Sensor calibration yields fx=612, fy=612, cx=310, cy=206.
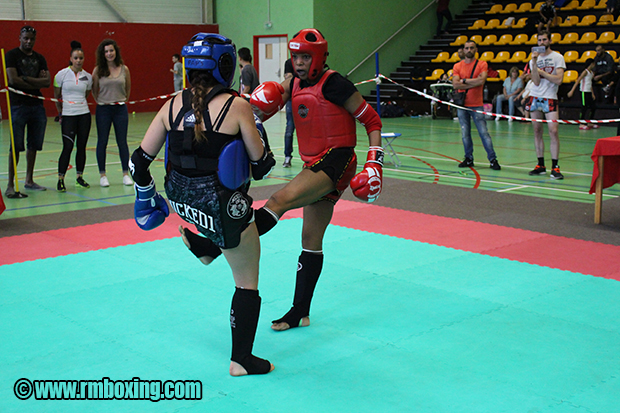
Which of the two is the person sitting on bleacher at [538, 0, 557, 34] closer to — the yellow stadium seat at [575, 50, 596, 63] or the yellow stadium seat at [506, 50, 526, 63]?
the yellow stadium seat at [506, 50, 526, 63]

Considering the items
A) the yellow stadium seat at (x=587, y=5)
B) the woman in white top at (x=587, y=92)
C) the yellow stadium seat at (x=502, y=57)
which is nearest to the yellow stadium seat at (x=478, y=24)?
the yellow stadium seat at (x=502, y=57)

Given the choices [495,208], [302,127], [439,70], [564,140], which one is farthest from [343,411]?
[439,70]

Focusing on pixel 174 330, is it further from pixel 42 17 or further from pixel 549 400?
pixel 42 17

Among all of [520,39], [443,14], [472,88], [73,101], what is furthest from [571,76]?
[73,101]

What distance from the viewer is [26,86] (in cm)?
823

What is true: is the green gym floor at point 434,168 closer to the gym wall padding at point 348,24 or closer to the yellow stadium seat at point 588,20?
the yellow stadium seat at point 588,20

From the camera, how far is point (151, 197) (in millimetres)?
3396

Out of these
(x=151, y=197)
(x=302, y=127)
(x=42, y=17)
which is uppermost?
(x=42, y=17)

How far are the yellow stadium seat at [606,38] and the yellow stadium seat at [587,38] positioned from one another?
0.52 ft

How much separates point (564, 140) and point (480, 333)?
38.6 ft

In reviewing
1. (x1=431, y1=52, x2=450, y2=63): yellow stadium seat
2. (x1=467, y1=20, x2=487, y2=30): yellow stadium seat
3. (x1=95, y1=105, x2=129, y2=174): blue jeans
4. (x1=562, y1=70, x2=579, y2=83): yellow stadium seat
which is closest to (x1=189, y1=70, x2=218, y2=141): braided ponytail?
(x1=95, y1=105, x2=129, y2=174): blue jeans

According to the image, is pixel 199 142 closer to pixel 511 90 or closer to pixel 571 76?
pixel 511 90

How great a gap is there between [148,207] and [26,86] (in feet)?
19.3

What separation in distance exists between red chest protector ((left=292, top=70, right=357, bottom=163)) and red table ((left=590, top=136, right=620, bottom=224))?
3955 millimetres
